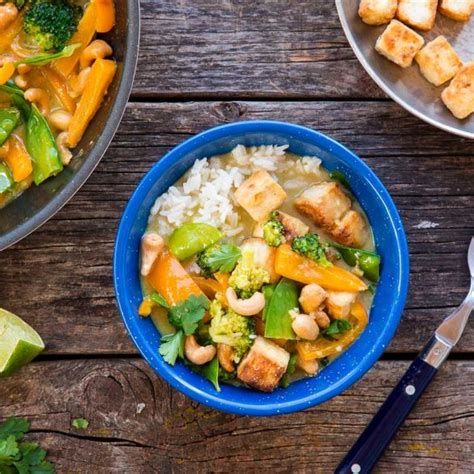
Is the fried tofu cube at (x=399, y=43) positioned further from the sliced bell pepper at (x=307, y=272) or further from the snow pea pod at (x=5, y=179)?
the snow pea pod at (x=5, y=179)

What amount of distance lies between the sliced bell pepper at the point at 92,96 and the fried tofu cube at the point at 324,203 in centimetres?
74

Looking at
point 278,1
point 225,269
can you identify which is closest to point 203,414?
point 225,269

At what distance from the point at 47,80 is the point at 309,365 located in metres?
1.30

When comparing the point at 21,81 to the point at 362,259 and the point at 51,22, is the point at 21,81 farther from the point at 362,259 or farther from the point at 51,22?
the point at 362,259

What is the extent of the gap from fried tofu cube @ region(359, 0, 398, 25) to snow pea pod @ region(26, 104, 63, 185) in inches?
47.0

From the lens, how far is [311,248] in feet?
7.73

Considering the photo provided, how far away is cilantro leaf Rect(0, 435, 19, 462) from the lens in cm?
260

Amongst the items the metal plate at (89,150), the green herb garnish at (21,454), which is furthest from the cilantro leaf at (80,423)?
the metal plate at (89,150)

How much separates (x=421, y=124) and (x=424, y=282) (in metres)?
0.59

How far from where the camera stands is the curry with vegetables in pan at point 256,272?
2381 millimetres

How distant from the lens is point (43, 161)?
2.45 metres

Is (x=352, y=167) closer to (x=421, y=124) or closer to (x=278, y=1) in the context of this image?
(x=421, y=124)

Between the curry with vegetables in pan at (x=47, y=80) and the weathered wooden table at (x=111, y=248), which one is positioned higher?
the curry with vegetables in pan at (x=47, y=80)

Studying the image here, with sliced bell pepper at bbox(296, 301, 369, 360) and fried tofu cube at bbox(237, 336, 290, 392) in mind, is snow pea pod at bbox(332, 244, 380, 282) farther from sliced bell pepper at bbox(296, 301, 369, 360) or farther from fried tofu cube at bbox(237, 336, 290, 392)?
fried tofu cube at bbox(237, 336, 290, 392)
